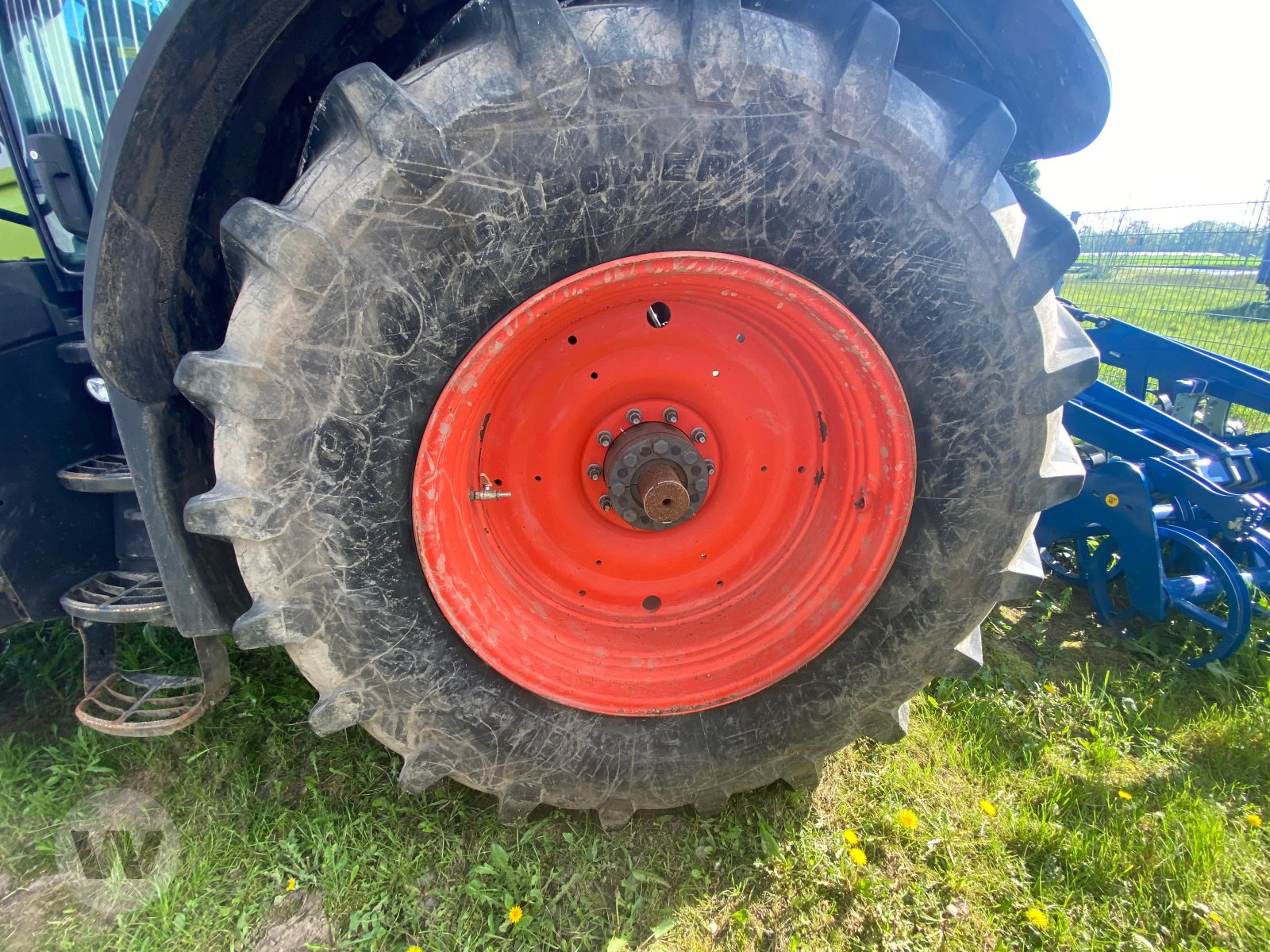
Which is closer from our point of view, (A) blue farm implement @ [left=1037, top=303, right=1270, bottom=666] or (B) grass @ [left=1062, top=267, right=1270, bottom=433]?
(A) blue farm implement @ [left=1037, top=303, right=1270, bottom=666]

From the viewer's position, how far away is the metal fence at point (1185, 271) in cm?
869

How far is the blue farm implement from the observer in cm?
262

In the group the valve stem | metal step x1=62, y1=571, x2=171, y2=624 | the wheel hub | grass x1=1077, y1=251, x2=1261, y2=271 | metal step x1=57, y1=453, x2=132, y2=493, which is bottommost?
metal step x1=62, y1=571, x2=171, y2=624

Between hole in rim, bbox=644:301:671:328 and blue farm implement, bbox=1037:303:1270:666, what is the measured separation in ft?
6.77

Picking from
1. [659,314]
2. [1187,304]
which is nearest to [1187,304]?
[1187,304]

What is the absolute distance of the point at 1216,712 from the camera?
7.88 ft

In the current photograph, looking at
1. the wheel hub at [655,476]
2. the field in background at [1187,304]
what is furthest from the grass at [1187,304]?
the wheel hub at [655,476]

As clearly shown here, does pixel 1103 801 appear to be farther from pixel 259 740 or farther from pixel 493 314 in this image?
pixel 259 740

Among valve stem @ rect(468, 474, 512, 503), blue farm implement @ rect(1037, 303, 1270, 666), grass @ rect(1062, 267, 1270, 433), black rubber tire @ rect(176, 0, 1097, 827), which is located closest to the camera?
black rubber tire @ rect(176, 0, 1097, 827)

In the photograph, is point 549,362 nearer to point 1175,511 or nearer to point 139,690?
point 139,690

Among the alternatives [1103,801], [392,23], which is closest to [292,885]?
[392,23]

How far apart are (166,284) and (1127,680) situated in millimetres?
3193

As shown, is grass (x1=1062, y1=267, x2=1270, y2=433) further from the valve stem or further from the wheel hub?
the valve stem

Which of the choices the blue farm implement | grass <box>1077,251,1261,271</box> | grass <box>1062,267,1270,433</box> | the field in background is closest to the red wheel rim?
the blue farm implement
